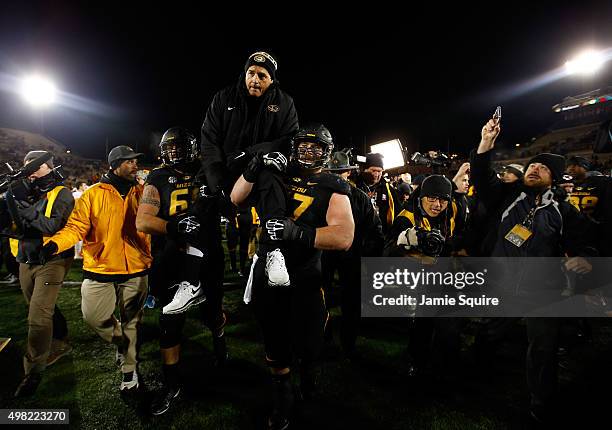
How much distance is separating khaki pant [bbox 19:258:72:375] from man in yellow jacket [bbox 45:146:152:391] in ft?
1.83

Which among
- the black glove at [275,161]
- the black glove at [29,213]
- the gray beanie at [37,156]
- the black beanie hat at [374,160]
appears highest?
the black beanie hat at [374,160]

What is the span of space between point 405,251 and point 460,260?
881 millimetres

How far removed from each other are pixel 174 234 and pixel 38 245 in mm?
1988

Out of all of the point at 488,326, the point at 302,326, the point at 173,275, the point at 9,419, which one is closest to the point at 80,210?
the point at 173,275

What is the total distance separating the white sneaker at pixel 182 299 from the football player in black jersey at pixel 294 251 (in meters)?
0.81

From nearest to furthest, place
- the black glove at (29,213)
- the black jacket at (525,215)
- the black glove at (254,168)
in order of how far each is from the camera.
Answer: the black glove at (254,168), the black jacket at (525,215), the black glove at (29,213)

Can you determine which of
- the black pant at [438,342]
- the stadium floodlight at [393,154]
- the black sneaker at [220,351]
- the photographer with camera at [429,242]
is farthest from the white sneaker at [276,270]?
the stadium floodlight at [393,154]

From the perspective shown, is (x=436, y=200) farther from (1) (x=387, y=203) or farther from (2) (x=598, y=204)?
(2) (x=598, y=204)

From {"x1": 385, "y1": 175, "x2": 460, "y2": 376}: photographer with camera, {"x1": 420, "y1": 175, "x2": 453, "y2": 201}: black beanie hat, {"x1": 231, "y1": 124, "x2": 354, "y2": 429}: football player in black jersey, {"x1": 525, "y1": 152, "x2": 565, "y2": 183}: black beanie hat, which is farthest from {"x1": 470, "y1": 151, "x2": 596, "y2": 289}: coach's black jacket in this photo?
{"x1": 231, "y1": 124, "x2": 354, "y2": 429}: football player in black jersey

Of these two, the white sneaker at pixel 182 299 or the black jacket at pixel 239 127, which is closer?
the black jacket at pixel 239 127

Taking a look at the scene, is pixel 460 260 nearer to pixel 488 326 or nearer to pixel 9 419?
pixel 488 326

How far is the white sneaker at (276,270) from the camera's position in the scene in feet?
7.79

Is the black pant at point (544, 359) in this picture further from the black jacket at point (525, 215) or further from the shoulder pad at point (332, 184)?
the shoulder pad at point (332, 184)

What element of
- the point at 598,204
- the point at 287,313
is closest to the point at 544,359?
the point at 287,313
